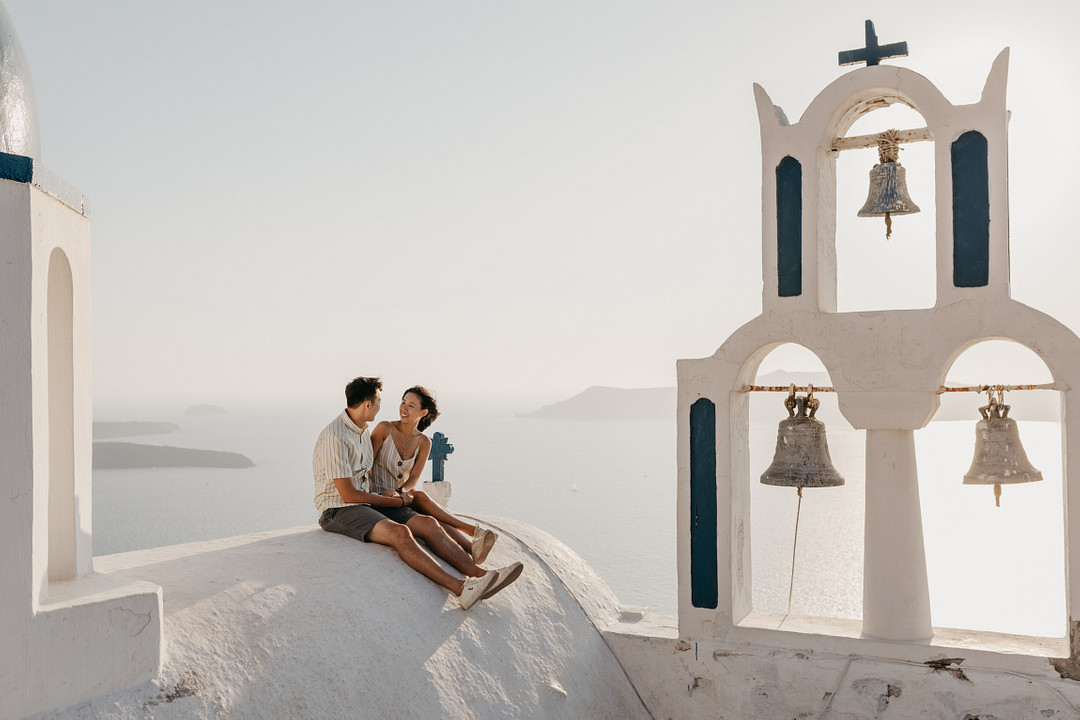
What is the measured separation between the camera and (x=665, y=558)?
35.7m

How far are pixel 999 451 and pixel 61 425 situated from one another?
14.6 ft

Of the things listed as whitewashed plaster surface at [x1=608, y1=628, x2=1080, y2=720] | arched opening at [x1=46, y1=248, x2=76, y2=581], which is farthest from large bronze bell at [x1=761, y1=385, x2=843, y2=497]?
arched opening at [x1=46, y1=248, x2=76, y2=581]

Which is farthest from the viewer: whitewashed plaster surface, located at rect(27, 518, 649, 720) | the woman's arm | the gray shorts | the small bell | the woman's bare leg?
the woman's arm

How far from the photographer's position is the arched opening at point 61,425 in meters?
3.45

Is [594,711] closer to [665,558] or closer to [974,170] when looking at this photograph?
[974,170]

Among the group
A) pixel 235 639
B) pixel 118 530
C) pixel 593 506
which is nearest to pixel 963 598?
pixel 593 506

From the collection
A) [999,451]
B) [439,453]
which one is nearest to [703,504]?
[999,451]

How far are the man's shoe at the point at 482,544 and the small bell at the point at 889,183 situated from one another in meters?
2.79

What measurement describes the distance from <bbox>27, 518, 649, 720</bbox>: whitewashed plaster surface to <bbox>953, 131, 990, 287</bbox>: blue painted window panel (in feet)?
9.24

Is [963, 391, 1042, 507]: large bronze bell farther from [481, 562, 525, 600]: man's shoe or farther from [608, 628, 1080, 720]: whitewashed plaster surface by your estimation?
[481, 562, 525, 600]: man's shoe

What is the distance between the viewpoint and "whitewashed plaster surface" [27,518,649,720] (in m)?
3.65

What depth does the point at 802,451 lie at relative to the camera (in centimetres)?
523

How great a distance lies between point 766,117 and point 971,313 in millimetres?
1525

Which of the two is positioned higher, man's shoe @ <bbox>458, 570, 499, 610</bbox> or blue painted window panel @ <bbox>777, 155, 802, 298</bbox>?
blue painted window panel @ <bbox>777, 155, 802, 298</bbox>
